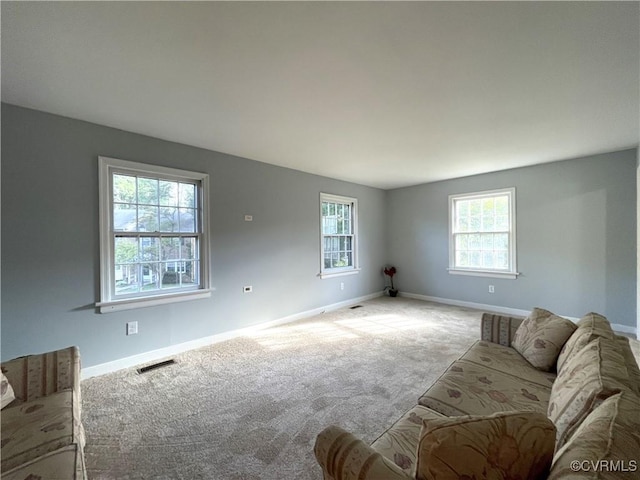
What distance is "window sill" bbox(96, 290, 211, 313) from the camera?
2.68 metres

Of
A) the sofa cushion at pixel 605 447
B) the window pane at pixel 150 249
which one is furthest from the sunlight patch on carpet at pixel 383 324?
the sofa cushion at pixel 605 447

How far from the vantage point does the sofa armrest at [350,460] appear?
0.76 meters

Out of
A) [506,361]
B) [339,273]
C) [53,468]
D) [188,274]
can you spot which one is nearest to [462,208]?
[339,273]

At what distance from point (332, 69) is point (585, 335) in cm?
222

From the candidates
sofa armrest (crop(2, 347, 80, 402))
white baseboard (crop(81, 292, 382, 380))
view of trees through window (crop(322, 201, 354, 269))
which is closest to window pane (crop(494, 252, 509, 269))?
view of trees through window (crop(322, 201, 354, 269))

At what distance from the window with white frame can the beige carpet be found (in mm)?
1651

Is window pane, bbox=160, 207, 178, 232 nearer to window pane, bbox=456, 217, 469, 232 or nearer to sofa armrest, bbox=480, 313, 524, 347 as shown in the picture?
sofa armrest, bbox=480, 313, 524, 347

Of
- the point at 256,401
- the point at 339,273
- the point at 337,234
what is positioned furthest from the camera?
the point at 337,234

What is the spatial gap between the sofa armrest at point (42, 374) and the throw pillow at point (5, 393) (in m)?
0.05

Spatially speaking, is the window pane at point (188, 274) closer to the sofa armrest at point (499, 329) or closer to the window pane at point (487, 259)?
the sofa armrest at point (499, 329)

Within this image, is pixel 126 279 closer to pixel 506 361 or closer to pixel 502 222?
pixel 506 361

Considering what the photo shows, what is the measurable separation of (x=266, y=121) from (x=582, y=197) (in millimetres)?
4561

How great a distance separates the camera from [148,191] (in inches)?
119

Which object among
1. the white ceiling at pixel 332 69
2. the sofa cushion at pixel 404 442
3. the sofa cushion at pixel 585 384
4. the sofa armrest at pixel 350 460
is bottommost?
the sofa cushion at pixel 404 442
